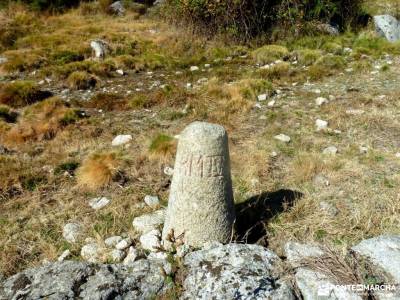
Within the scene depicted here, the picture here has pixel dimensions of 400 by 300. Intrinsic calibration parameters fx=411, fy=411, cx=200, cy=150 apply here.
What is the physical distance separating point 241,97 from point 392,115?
2.74 meters

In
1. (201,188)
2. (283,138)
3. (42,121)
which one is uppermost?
(201,188)

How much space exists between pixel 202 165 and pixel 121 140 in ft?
11.5

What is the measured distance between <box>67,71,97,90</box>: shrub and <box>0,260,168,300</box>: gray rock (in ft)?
23.5

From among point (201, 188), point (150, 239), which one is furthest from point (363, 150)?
point (150, 239)

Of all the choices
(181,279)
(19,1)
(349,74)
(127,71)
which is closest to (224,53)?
(127,71)

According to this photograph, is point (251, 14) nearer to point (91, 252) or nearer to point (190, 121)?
point (190, 121)

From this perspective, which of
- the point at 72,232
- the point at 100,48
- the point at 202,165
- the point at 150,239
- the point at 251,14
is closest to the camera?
the point at 202,165

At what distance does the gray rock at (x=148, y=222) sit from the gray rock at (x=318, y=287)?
1740 millimetres

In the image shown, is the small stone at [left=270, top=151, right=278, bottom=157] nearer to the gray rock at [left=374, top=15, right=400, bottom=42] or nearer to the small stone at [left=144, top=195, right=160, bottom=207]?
the small stone at [left=144, top=195, right=160, bottom=207]

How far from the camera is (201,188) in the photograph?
139 inches

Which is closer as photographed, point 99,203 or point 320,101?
point 99,203

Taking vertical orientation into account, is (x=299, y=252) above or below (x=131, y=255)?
above

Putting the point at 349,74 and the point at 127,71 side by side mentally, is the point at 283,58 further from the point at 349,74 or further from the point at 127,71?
the point at 127,71

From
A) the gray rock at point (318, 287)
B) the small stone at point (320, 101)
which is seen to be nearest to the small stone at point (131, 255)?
the gray rock at point (318, 287)
